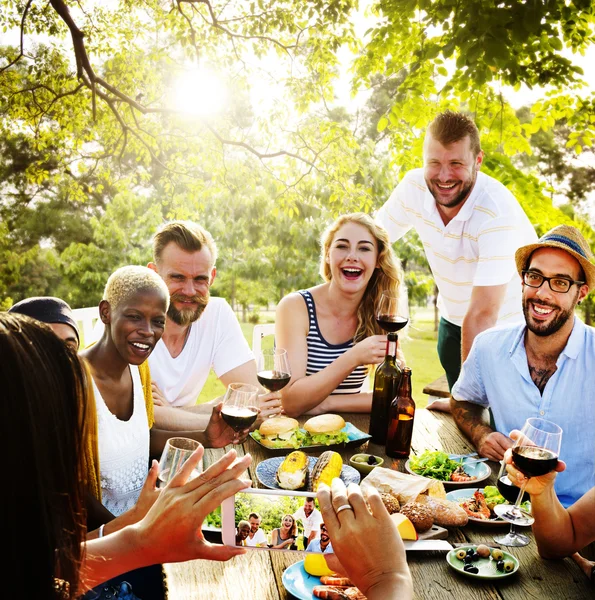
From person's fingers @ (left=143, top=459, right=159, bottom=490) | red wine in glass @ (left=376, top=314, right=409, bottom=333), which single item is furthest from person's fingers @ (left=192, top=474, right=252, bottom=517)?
red wine in glass @ (left=376, top=314, right=409, bottom=333)

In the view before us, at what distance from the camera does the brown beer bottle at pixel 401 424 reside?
2.43 m

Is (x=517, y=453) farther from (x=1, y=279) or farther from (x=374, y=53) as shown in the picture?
(x=1, y=279)

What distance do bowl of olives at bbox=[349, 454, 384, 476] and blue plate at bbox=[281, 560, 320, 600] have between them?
0.61 m

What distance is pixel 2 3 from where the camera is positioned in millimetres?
8977

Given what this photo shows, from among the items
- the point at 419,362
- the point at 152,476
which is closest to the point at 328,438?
the point at 152,476

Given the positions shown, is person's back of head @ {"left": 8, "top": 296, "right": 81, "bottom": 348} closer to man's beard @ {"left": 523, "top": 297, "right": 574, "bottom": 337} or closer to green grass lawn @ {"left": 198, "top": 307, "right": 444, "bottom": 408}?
man's beard @ {"left": 523, "top": 297, "right": 574, "bottom": 337}

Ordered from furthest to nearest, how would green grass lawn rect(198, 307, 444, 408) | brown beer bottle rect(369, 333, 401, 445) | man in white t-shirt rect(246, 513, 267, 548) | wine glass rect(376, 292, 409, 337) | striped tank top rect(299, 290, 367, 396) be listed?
green grass lawn rect(198, 307, 444, 408), striped tank top rect(299, 290, 367, 396), wine glass rect(376, 292, 409, 337), brown beer bottle rect(369, 333, 401, 445), man in white t-shirt rect(246, 513, 267, 548)

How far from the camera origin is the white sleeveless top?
2076 mm

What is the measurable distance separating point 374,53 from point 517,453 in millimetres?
3884

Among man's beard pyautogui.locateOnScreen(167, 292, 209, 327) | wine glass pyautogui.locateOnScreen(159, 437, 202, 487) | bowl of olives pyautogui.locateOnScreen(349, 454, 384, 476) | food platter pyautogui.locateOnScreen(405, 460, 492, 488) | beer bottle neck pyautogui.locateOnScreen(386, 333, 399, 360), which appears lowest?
food platter pyautogui.locateOnScreen(405, 460, 492, 488)

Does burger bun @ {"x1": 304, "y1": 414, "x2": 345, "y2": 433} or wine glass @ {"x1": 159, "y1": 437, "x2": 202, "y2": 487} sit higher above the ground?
wine glass @ {"x1": 159, "y1": 437, "x2": 202, "y2": 487}

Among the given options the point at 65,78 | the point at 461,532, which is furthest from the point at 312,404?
the point at 65,78

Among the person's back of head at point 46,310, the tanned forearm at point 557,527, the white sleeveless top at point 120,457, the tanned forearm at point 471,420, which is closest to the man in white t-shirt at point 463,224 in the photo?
the tanned forearm at point 471,420

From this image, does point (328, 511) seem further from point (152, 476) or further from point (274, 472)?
point (274, 472)
